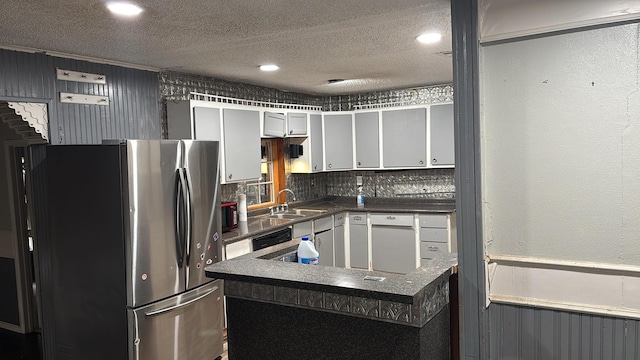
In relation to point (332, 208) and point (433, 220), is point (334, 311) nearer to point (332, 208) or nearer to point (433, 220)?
point (433, 220)

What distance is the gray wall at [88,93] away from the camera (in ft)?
10.3

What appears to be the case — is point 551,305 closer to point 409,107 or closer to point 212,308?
point 212,308

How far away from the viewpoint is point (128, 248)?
3.01 meters

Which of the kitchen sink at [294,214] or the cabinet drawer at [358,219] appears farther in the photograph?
the cabinet drawer at [358,219]

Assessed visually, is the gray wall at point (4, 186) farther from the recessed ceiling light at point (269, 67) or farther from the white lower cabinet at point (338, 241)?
the white lower cabinet at point (338, 241)

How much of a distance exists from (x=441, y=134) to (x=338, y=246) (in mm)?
1846

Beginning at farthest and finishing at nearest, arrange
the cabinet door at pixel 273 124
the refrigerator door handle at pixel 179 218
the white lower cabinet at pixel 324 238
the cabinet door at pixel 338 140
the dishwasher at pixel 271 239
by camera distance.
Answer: the cabinet door at pixel 338 140
the white lower cabinet at pixel 324 238
the cabinet door at pixel 273 124
the dishwasher at pixel 271 239
the refrigerator door handle at pixel 179 218

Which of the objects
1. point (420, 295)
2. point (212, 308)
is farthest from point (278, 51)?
point (420, 295)

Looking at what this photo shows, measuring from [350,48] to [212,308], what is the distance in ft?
7.40

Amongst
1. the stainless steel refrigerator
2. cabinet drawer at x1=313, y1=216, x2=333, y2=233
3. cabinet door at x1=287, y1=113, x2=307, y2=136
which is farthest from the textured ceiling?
cabinet drawer at x1=313, y1=216, x2=333, y2=233

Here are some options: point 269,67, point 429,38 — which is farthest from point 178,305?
point 429,38

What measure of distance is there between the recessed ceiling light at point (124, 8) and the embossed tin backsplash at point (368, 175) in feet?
8.20

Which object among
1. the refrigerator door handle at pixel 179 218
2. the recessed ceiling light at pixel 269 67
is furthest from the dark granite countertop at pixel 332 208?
the recessed ceiling light at pixel 269 67

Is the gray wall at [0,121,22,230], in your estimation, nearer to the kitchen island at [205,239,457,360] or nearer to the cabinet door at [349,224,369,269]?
the kitchen island at [205,239,457,360]
